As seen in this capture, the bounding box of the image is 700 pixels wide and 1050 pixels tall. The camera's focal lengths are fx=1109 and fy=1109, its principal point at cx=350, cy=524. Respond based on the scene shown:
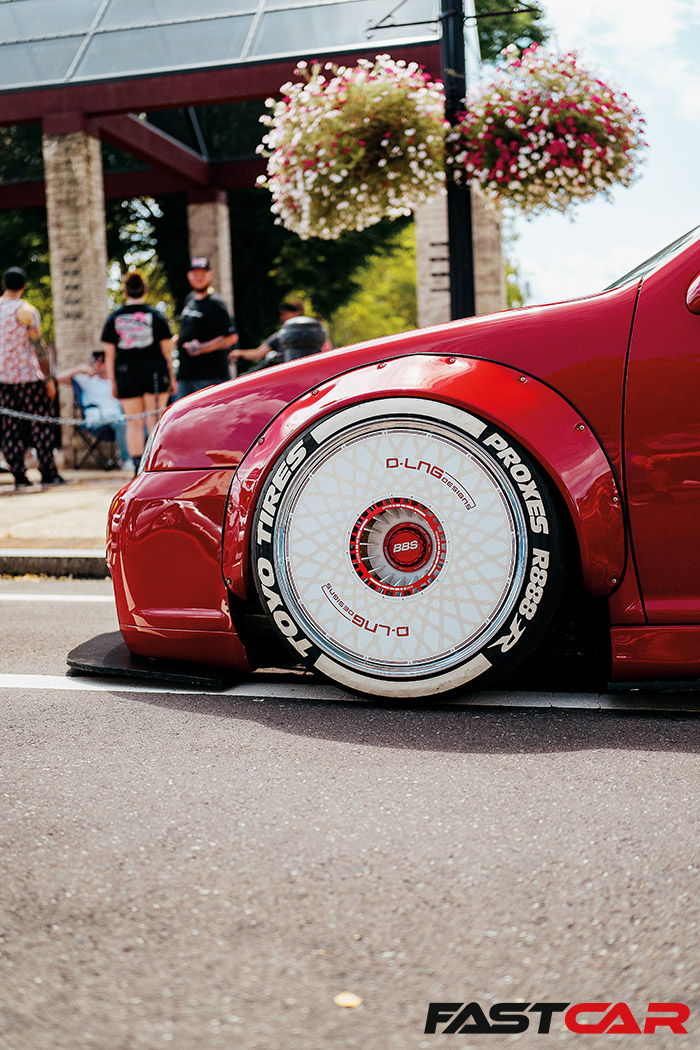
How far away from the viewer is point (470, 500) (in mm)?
2879

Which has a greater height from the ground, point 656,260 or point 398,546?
point 656,260

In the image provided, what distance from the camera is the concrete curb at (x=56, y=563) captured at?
5.88 metres

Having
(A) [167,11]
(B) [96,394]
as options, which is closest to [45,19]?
(A) [167,11]

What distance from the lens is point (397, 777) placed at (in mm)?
2432

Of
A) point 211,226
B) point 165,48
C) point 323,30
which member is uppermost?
point 165,48

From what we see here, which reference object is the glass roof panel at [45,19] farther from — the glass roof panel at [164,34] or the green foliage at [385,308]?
the green foliage at [385,308]

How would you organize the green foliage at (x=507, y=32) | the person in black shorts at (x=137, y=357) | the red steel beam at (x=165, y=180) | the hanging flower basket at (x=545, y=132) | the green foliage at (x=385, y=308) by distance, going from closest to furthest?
the hanging flower basket at (x=545, y=132) < the person in black shorts at (x=137, y=357) < the red steel beam at (x=165, y=180) < the green foliage at (x=507, y=32) < the green foliage at (x=385, y=308)

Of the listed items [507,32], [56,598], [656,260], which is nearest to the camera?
[656,260]

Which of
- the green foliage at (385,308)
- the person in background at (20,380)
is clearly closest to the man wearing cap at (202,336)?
the person in background at (20,380)

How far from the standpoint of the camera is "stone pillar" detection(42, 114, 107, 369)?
13641 mm

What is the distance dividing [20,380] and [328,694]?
761 centimetres

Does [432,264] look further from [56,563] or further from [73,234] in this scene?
[56,563]

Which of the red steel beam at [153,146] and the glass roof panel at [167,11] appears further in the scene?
the red steel beam at [153,146]

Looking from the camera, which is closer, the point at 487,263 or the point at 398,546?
the point at 398,546
